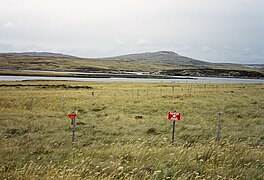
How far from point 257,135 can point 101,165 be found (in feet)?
32.1

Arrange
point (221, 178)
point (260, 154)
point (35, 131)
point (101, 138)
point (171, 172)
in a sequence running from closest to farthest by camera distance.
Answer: point (221, 178) < point (171, 172) < point (260, 154) < point (101, 138) < point (35, 131)

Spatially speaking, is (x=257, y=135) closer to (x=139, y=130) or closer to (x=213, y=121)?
(x=213, y=121)

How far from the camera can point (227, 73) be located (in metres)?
198

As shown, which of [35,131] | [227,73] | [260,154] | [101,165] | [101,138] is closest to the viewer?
[101,165]

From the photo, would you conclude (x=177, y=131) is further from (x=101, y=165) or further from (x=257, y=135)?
(x=101, y=165)

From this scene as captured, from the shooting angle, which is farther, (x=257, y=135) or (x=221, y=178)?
(x=257, y=135)

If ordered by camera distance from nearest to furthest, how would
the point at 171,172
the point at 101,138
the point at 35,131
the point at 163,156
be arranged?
the point at 171,172
the point at 163,156
the point at 101,138
the point at 35,131

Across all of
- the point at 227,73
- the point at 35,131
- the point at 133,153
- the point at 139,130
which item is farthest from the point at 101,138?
the point at 227,73

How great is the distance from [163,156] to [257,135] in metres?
8.12

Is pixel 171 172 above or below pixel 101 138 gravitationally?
above

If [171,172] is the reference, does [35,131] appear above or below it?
below

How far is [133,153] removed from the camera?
8.00 meters

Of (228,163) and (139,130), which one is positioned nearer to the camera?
(228,163)

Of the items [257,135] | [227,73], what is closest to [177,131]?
[257,135]
